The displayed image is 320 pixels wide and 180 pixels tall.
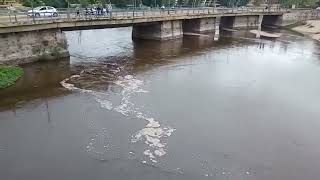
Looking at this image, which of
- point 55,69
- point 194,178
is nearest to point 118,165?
point 194,178

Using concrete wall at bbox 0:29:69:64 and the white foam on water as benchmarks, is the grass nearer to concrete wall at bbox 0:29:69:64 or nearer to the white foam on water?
concrete wall at bbox 0:29:69:64

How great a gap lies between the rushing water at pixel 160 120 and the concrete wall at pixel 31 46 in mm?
1141

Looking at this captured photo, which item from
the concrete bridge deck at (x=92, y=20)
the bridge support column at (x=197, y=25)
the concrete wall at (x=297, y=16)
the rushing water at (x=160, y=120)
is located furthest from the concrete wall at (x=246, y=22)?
the rushing water at (x=160, y=120)

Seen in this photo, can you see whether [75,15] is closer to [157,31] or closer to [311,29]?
[157,31]

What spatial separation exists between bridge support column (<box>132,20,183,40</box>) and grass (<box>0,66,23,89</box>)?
25849mm

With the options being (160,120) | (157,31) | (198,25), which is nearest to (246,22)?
(198,25)

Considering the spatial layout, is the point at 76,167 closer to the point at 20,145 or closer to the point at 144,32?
the point at 20,145

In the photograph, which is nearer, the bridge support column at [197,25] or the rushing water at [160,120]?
the rushing water at [160,120]

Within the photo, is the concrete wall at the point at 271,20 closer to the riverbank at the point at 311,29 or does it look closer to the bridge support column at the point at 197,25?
the riverbank at the point at 311,29

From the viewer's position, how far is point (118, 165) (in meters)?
18.4

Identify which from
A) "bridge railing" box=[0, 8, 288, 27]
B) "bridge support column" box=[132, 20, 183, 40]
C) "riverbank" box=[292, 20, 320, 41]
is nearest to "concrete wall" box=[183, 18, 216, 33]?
"bridge railing" box=[0, 8, 288, 27]

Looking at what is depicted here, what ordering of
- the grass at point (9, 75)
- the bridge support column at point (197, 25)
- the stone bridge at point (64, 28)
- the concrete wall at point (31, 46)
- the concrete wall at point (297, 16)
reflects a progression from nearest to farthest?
the grass at point (9, 75)
the concrete wall at point (31, 46)
the stone bridge at point (64, 28)
the bridge support column at point (197, 25)
the concrete wall at point (297, 16)

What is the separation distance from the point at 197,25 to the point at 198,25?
0.22m

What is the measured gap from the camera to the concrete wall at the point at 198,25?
229 ft
